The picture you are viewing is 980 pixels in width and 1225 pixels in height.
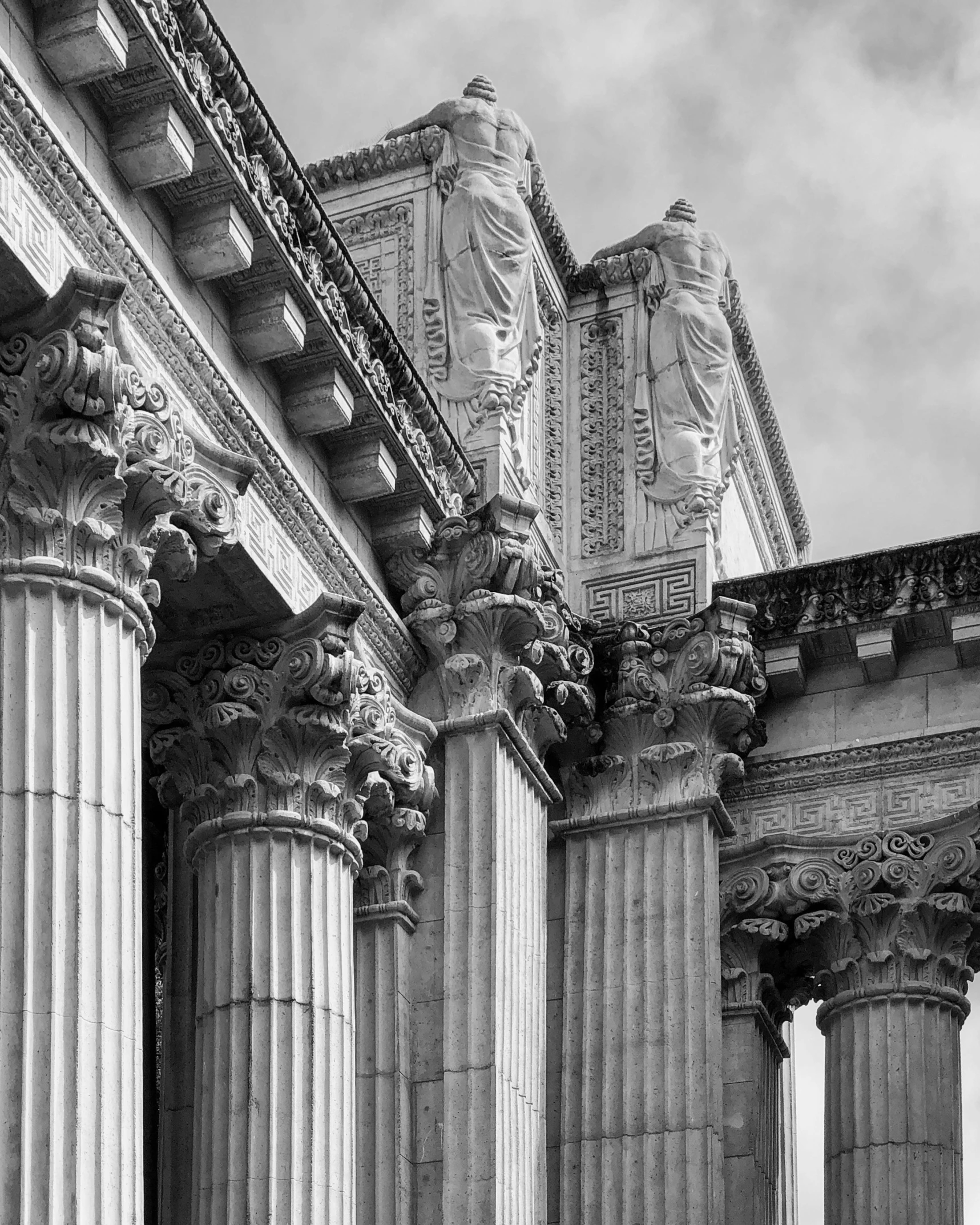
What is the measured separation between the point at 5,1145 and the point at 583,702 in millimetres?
9568

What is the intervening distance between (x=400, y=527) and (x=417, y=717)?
1.55 m

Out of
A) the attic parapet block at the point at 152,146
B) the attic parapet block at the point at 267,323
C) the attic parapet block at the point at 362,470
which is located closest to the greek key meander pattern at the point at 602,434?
the attic parapet block at the point at 362,470

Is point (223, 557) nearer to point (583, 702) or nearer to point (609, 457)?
point (583, 702)

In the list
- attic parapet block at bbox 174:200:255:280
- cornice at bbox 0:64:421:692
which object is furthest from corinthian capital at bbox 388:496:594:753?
attic parapet block at bbox 174:200:255:280

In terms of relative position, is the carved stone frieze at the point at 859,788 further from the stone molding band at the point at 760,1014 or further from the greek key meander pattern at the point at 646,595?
the greek key meander pattern at the point at 646,595

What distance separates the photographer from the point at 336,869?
21.0 metres

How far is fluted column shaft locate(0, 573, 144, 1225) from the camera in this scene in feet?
51.7

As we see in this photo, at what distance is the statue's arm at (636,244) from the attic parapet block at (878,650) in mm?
4938

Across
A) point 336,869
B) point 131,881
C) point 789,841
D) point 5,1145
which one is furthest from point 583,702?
point 5,1145

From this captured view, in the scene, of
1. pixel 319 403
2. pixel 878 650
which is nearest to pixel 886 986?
pixel 878 650

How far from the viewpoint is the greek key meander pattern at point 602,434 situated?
2709 centimetres

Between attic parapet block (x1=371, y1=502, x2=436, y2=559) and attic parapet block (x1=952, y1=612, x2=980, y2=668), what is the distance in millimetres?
5058

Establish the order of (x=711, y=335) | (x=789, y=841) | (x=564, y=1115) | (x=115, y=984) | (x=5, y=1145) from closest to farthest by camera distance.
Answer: (x=5, y=1145)
(x=115, y=984)
(x=564, y=1115)
(x=789, y=841)
(x=711, y=335)

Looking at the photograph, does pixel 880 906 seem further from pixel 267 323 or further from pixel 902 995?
pixel 267 323
